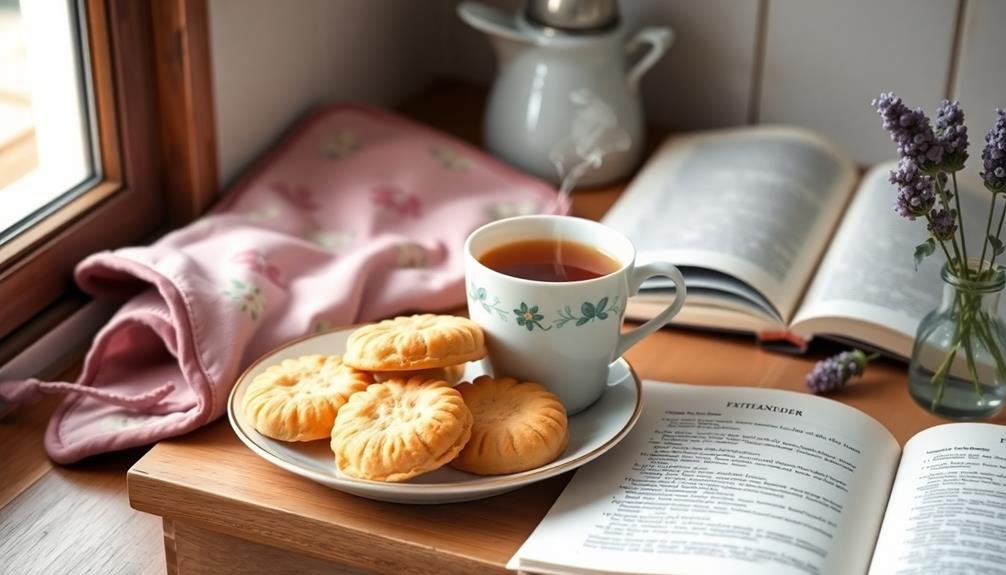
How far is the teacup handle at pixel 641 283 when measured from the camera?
0.84 metres

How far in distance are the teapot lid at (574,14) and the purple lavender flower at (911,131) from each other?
0.48m

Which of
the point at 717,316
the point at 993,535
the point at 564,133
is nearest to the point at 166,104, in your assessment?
the point at 564,133

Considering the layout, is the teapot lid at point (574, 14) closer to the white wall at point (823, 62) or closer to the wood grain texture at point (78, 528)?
the white wall at point (823, 62)

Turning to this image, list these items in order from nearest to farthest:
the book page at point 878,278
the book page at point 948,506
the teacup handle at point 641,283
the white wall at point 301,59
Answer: the book page at point 948,506, the teacup handle at point 641,283, the book page at point 878,278, the white wall at point 301,59

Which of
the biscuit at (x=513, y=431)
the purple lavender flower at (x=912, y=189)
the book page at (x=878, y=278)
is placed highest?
the purple lavender flower at (x=912, y=189)

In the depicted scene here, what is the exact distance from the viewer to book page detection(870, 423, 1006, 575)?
72 cm

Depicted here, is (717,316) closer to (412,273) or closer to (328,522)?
(412,273)

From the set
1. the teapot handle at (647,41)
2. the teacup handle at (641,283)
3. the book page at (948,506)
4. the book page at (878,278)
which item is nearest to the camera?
the book page at (948,506)

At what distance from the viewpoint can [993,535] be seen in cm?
74

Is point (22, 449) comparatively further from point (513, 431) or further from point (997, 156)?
point (997, 156)

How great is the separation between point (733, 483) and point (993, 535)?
154mm

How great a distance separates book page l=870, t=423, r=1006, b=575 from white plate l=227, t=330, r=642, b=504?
0.18 m

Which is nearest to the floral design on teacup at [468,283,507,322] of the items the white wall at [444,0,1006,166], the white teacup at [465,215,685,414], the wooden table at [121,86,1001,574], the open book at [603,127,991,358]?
the white teacup at [465,215,685,414]

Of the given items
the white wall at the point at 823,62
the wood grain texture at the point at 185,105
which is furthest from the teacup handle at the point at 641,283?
the white wall at the point at 823,62
